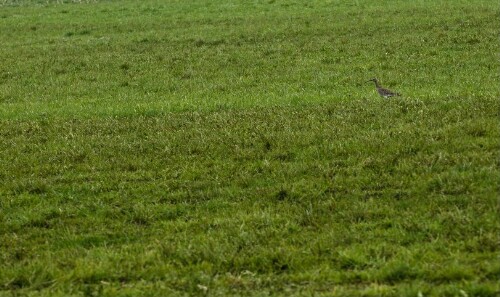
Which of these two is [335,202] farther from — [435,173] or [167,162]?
[167,162]

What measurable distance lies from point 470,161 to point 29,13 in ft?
111

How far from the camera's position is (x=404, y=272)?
26.6 ft

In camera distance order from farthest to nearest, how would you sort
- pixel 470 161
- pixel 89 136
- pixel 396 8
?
pixel 396 8
pixel 89 136
pixel 470 161

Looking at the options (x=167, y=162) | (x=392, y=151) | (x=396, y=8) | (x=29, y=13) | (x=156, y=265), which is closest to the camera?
(x=156, y=265)

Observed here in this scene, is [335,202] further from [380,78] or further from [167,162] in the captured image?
[380,78]

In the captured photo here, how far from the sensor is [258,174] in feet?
38.0

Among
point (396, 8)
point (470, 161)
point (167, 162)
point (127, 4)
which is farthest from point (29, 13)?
point (470, 161)

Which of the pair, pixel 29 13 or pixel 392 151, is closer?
pixel 392 151

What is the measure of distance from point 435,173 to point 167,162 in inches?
171

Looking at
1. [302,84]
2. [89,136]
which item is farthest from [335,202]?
[302,84]

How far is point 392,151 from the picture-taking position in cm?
1179

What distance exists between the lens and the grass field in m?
8.49

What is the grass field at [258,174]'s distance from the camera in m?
8.49

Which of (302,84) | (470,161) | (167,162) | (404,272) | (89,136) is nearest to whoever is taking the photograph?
(404,272)
